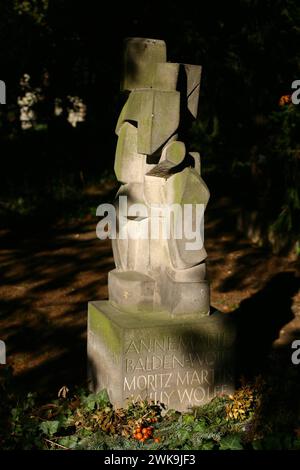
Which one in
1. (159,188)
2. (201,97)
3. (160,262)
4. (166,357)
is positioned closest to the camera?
(166,357)

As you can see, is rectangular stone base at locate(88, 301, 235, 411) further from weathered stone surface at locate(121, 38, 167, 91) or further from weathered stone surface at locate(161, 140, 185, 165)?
weathered stone surface at locate(121, 38, 167, 91)

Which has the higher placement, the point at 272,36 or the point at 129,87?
the point at 272,36

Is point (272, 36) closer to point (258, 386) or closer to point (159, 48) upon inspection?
point (159, 48)

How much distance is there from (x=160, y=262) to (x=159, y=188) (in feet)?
1.87

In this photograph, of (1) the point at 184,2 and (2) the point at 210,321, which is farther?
(1) the point at 184,2

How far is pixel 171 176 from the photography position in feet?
16.6

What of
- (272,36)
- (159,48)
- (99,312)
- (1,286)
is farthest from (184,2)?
(99,312)

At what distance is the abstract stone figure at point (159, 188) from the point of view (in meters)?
4.91

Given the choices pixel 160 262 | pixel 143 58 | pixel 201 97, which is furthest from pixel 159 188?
pixel 201 97

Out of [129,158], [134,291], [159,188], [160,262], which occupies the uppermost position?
[129,158]

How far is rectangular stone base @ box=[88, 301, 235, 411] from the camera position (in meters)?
4.96

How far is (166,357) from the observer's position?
198 inches

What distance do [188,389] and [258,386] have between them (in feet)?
1.71

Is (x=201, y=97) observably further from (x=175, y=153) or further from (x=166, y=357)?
(x=166, y=357)
